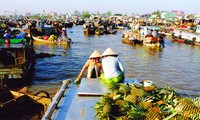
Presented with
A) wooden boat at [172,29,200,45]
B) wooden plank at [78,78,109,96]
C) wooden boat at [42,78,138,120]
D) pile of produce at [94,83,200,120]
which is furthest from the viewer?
wooden boat at [172,29,200,45]

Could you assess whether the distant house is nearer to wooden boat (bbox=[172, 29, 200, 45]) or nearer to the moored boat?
wooden boat (bbox=[172, 29, 200, 45])

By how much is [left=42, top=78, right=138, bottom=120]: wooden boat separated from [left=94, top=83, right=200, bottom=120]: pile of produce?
1.16 ft

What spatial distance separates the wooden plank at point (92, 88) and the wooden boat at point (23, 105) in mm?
2339

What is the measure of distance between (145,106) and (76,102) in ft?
4.92

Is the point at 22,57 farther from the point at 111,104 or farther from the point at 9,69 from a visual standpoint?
the point at 111,104

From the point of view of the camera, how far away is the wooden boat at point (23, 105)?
7.44m

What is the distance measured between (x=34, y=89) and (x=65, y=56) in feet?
30.7

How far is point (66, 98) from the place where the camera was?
4.99 meters

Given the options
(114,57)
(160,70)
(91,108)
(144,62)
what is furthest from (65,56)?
(91,108)

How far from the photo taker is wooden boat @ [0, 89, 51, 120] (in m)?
7.44

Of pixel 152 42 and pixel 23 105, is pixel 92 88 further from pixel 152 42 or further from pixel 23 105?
pixel 152 42

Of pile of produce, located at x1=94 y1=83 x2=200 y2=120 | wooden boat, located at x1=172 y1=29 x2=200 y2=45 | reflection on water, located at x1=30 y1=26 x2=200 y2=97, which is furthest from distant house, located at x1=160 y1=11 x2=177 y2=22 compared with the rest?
pile of produce, located at x1=94 y1=83 x2=200 y2=120

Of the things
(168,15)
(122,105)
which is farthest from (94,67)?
(168,15)

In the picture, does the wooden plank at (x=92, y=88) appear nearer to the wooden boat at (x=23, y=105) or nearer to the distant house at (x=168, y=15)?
the wooden boat at (x=23, y=105)
